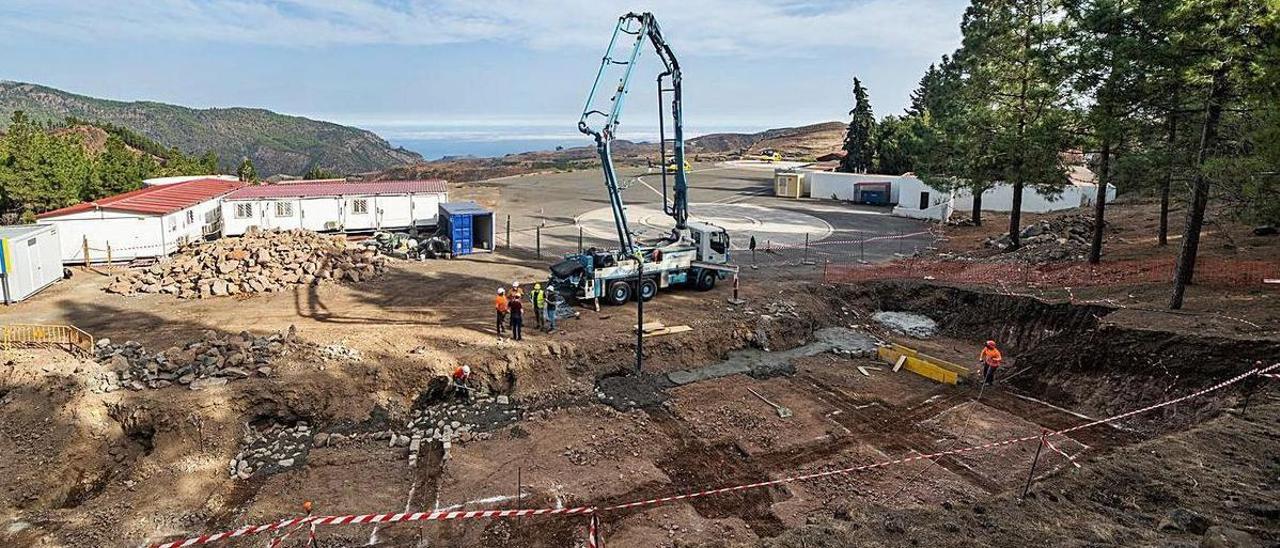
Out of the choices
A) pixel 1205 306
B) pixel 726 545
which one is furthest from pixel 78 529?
pixel 1205 306

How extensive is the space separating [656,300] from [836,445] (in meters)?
9.80

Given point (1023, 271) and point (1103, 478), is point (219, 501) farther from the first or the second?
point (1023, 271)

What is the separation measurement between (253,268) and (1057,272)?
93.8 feet

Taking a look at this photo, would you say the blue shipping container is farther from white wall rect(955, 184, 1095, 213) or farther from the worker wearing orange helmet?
white wall rect(955, 184, 1095, 213)

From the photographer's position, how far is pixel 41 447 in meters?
13.7

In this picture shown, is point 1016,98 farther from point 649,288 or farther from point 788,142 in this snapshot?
point 788,142

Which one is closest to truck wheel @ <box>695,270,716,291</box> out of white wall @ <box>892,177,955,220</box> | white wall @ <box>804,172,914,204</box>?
white wall @ <box>892,177,955,220</box>

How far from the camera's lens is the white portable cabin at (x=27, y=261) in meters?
21.6

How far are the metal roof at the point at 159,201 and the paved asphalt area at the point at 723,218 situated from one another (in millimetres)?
13095

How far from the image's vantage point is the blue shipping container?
29891 mm

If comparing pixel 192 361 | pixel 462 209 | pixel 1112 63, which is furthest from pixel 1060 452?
pixel 462 209

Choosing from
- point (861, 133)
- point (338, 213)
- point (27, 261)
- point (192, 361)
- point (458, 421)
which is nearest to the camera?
point (458, 421)

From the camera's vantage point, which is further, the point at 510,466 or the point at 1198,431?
the point at 510,466

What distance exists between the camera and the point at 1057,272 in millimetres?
26094
